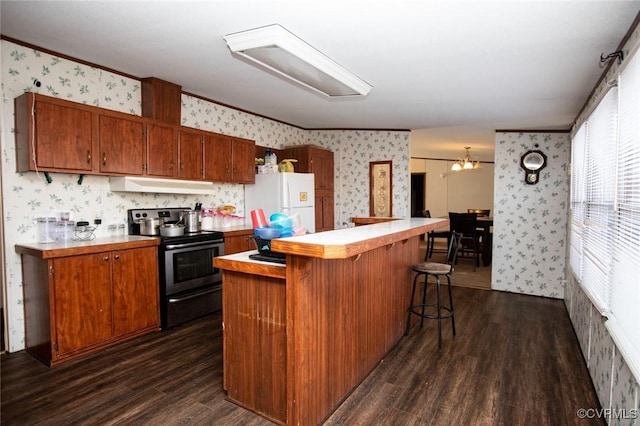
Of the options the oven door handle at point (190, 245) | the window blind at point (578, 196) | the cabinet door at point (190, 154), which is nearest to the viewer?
the window blind at point (578, 196)

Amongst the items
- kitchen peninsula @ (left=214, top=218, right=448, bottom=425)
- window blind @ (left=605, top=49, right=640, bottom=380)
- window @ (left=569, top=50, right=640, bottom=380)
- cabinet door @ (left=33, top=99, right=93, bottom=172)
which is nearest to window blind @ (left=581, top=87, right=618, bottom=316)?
window @ (left=569, top=50, right=640, bottom=380)

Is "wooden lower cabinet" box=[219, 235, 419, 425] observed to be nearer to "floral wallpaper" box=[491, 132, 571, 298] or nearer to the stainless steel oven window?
the stainless steel oven window

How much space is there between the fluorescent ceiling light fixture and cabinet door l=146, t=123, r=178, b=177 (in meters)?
1.40

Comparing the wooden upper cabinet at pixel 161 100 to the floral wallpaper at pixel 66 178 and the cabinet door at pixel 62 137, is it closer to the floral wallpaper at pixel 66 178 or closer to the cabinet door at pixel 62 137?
the floral wallpaper at pixel 66 178

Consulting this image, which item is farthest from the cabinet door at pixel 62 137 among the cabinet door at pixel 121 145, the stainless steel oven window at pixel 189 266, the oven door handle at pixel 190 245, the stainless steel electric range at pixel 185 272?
the stainless steel oven window at pixel 189 266

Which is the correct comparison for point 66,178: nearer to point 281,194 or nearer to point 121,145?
point 121,145

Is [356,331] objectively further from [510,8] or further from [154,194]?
[154,194]

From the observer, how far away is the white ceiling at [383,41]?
2.05 meters

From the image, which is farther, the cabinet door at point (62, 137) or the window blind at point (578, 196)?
the window blind at point (578, 196)

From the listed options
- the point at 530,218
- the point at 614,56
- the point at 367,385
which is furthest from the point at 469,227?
the point at 367,385

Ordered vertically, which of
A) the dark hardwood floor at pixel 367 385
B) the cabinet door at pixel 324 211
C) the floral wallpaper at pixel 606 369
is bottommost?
the dark hardwood floor at pixel 367 385

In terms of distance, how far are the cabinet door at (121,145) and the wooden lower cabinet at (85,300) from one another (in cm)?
Answer: 76

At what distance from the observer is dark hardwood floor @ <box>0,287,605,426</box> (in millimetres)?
2143

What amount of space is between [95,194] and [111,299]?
1004 millimetres
